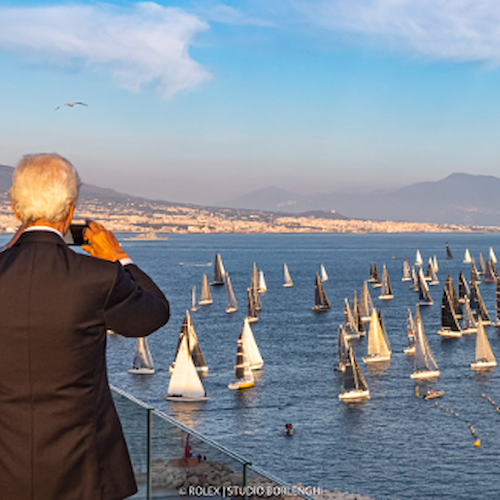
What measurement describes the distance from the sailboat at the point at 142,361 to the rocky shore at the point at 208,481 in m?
54.9

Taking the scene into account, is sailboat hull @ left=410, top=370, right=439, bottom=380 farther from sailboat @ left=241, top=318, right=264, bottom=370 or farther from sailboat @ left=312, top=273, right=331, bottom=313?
sailboat @ left=312, top=273, right=331, bottom=313

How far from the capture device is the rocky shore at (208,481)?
5.31 metres

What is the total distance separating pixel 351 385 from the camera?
175ft

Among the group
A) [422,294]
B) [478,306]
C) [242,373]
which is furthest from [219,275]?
[242,373]

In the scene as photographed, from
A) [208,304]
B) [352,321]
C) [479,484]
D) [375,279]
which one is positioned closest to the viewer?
[479,484]

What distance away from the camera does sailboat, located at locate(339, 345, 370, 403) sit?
174ft

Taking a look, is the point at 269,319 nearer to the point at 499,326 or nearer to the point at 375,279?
the point at 499,326

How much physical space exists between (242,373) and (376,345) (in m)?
14.7

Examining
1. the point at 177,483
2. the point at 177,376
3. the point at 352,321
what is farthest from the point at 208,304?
the point at 177,483

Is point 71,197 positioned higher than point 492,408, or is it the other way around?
point 71,197

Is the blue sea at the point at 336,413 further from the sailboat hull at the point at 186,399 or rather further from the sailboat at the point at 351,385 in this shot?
the sailboat at the point at 351,385

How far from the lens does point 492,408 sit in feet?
169

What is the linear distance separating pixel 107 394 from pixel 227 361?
208ft

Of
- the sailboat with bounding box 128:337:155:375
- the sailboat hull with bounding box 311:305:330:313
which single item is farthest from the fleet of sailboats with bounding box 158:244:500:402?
the sailboat hull with bounding box 311:305:330:313
